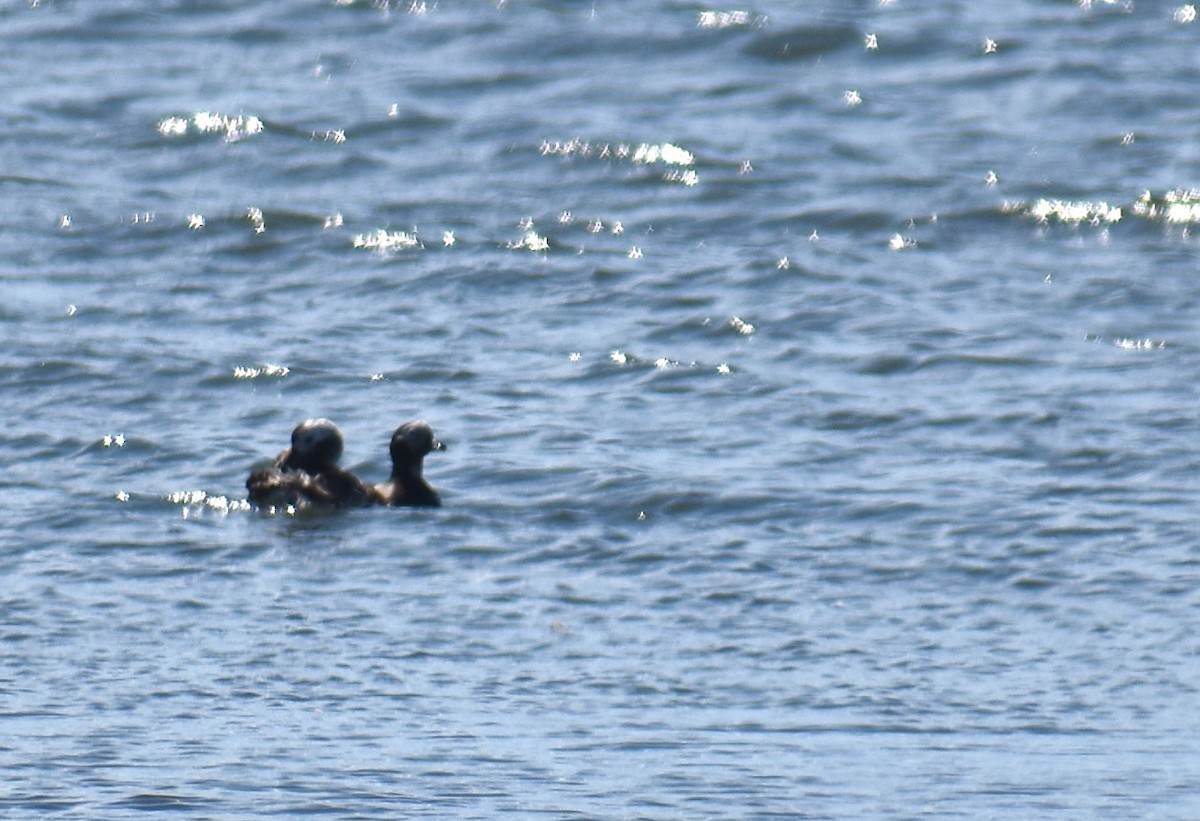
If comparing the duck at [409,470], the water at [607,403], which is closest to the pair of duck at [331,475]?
the duck at [409,470]

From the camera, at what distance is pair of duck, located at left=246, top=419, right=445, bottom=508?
12.3 meters

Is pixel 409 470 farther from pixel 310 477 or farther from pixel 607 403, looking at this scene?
pixel 607 403

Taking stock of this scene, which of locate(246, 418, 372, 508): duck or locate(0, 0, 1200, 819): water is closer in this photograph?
locate(0, 0, 1200, 819): water

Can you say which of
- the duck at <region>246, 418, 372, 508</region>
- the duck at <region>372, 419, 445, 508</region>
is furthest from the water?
the duck at <region>372, 419, 445, 508</region>

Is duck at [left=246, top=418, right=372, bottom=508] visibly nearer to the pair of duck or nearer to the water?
the pair of duck

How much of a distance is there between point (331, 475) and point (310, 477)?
7.8 inches

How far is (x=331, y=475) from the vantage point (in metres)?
12.6

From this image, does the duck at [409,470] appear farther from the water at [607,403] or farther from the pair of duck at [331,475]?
the water at [607,403]

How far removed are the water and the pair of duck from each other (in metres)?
0.18

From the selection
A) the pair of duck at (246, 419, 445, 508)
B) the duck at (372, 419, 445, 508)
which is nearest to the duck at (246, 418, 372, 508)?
the pair of duck at (246, 419, 445, 508)

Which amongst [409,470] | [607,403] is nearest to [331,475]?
[409,470]

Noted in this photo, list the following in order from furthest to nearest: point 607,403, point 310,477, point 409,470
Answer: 1. point 607,403
2. point 409,470
3. point 310,477

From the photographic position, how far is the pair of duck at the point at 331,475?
12289mm

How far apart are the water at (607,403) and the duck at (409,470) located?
0.31 metres
